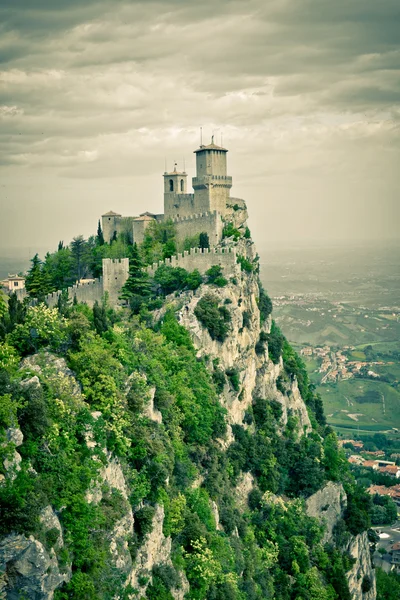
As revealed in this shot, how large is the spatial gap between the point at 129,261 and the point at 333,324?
127 m

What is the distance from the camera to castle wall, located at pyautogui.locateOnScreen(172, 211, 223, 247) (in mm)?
51500

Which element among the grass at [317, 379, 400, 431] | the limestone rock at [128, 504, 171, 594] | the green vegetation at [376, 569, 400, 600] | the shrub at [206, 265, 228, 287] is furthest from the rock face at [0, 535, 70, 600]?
the grass at [317, 379, 400, 431]

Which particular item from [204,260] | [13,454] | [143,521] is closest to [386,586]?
[204,260]

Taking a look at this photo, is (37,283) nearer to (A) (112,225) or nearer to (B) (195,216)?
(A) (112,225)

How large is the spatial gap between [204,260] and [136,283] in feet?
15.8

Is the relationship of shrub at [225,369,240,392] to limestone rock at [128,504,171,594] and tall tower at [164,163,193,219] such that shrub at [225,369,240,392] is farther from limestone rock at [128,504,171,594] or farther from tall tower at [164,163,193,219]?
limestone rock at [128,504,171,594]

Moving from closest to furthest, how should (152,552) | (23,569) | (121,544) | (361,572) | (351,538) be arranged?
(23,569)
(121,544)
(152,552)
(351,538)
(361,572)

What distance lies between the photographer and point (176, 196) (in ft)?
178

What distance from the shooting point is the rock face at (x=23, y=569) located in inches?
838

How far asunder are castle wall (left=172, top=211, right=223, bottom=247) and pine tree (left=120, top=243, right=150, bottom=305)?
5.33 meters

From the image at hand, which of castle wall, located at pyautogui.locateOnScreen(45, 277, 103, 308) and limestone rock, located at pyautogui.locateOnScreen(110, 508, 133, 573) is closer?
limestone rock, located at pyautogui.locateOnScreen(110, 508, 133, 573)

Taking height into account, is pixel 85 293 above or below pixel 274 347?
above

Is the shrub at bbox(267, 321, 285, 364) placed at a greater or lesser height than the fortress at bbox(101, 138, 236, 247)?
lesser

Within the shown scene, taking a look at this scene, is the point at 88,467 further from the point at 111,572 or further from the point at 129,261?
the point at 129,261
